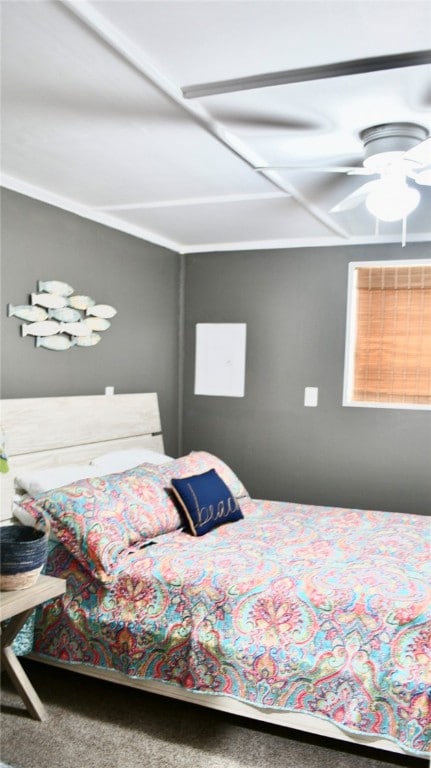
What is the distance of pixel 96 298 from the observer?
12.3 feet

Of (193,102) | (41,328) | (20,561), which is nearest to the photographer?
(193,102)

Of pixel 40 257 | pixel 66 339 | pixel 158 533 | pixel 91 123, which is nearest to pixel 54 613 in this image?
pixel 158 533

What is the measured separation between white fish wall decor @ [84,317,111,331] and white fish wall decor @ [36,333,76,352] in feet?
0.54

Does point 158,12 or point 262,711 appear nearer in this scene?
point 158,12

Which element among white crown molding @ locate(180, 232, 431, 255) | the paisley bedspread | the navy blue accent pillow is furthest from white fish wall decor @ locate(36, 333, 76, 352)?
white crown molding @ locate(180, 232, 431, 255)

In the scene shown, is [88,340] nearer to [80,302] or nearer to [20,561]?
[80,302]

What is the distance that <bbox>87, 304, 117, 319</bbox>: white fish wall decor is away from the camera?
3.67 m

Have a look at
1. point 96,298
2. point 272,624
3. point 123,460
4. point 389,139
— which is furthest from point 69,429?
point 389,139

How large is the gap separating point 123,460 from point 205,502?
0.62m

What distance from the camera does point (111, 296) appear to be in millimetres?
3893

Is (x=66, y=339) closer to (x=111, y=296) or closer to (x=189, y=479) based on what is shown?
(x=111, y=296)

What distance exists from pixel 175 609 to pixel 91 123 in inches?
71.5

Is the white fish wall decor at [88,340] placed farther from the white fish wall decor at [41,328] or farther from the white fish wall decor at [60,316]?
the white fish wall decor at [41,328]

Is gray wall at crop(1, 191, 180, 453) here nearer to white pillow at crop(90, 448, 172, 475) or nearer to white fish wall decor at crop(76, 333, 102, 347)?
white fish wall decor at crop(76, 333, 102, 347)
